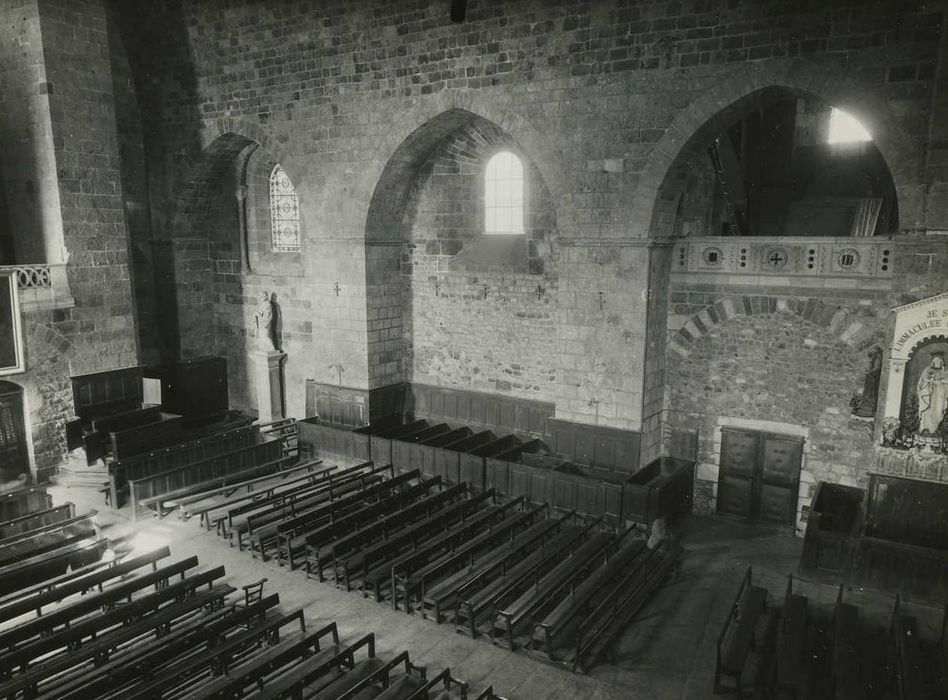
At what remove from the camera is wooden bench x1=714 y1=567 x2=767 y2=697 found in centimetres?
693

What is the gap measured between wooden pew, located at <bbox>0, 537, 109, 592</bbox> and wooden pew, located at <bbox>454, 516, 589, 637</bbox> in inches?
191

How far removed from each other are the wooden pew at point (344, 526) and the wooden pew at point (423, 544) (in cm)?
64

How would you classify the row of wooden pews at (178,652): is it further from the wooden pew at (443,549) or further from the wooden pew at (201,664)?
the wooden pew at (443,549)

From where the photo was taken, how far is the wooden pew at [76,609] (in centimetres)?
703

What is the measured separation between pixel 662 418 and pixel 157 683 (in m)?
8.84

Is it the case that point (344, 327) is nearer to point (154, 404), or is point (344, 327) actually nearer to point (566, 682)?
point (154, 404)

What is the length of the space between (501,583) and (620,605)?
1.43 metres

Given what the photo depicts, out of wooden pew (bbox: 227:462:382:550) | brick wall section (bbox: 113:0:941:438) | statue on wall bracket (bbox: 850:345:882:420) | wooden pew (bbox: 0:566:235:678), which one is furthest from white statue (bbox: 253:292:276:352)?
statue on wall bracket (bbox: 850:345:882:420)

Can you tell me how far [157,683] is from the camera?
21.1 feet

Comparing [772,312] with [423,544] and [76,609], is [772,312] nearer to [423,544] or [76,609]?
[423,544]

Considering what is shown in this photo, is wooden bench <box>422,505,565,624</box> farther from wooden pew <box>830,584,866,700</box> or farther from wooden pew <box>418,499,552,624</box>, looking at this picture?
wooden pew <box>830,584,866,700</box>

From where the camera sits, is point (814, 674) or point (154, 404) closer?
point (814, 674)

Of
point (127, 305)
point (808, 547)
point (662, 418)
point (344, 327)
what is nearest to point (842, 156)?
point (662, 418)

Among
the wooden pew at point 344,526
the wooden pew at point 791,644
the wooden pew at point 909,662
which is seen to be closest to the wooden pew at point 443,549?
the wooden pew at point 344,526
